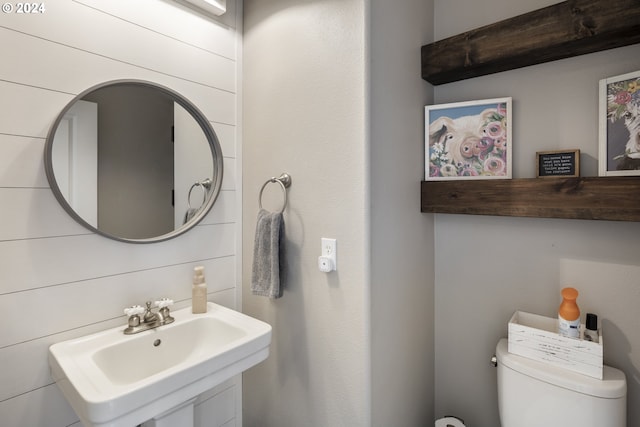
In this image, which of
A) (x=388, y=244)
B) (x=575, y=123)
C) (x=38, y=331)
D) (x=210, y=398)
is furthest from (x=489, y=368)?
(x=38, y=331)

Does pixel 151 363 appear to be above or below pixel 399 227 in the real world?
below

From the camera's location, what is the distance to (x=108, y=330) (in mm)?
1127

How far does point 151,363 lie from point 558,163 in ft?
5.66

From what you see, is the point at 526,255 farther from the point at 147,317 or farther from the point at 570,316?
the point at 147,317

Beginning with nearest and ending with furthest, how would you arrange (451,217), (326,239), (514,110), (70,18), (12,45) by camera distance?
(12,45)
(70,18)
(326,239)
(514,110)
(451,217)

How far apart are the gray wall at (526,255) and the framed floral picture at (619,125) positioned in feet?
0.15

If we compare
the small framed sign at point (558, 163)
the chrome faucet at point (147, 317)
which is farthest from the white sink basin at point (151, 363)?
the small framed sign at point (558, 163)

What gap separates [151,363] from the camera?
1108mm

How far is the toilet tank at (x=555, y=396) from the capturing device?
3.29 ft

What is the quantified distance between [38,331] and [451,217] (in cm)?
170

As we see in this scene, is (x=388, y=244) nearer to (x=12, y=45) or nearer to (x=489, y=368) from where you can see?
(x=489, y=368)

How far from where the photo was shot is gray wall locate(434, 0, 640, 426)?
45.2 inches

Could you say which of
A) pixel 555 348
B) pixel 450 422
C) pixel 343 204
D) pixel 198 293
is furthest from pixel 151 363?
pixel 555 348

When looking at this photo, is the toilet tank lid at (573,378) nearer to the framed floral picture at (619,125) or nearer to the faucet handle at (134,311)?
the framed floral picture at (619,125)
